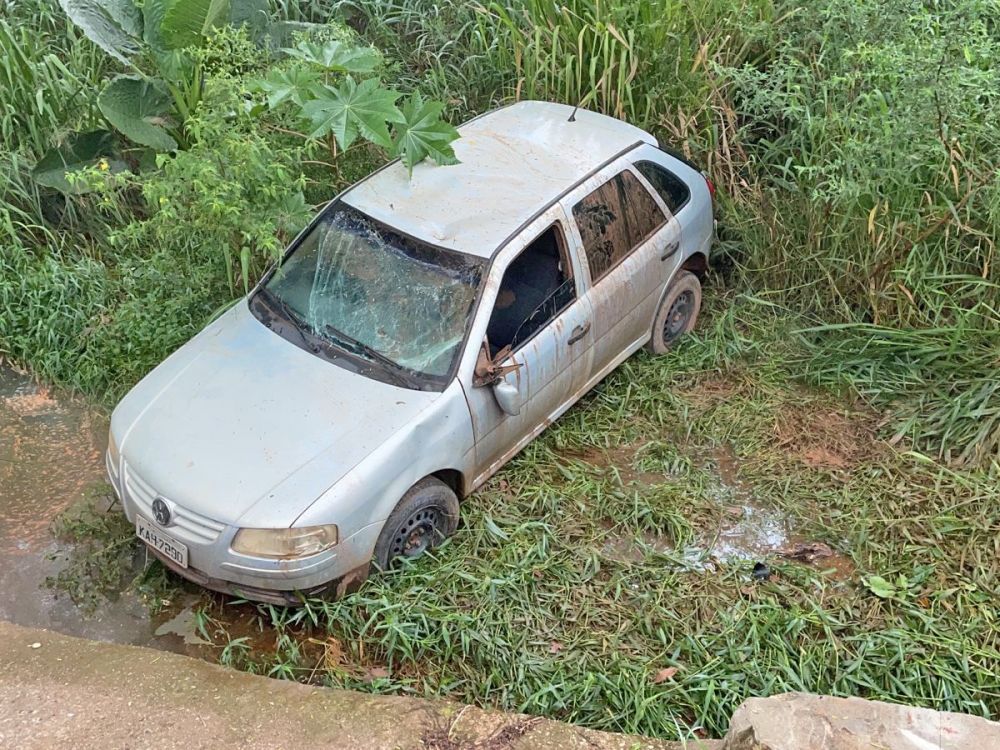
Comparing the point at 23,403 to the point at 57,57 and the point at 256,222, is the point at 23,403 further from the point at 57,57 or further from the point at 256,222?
the point at 57,57

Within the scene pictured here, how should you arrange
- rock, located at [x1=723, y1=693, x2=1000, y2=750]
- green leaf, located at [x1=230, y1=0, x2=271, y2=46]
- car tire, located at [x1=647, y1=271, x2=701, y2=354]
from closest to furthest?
rock, located at [x1=723, y1=693, x2=1000, y2=750] < car tire, located at [x1=647, y1=271, x2=701, y2=354] < green leaf, located at [x1=230, y1=0, x2=271, y2=46]

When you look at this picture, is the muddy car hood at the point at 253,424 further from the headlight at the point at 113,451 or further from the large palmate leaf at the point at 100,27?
the large palmate leaf at the point at 100,27

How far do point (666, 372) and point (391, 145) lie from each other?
211 cm

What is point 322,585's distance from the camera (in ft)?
11.8

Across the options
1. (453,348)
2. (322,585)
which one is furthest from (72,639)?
(453,348)

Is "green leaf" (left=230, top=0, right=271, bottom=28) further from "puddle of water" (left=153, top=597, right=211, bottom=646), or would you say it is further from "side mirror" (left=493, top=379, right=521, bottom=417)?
"puddle of water" (left=153, top=597, right=211, bottom=646)

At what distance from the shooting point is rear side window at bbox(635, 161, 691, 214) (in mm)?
4789

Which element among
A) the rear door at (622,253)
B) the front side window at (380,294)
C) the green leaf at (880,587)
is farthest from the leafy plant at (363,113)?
the green leaf at (880,587)

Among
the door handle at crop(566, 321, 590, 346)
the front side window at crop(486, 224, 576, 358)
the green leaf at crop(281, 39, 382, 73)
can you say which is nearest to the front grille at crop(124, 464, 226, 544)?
the front side window at crop(486, 224, 576, 358)

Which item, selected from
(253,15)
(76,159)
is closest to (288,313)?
(76,159)

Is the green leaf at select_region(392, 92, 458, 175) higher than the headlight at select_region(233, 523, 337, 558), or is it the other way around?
the green leaf at select_region(392, 92, 458, 175)

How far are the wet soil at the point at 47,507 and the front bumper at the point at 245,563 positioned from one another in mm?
388

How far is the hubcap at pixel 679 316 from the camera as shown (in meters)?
5.32

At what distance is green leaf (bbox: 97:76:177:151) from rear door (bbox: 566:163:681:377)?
9.77ft
